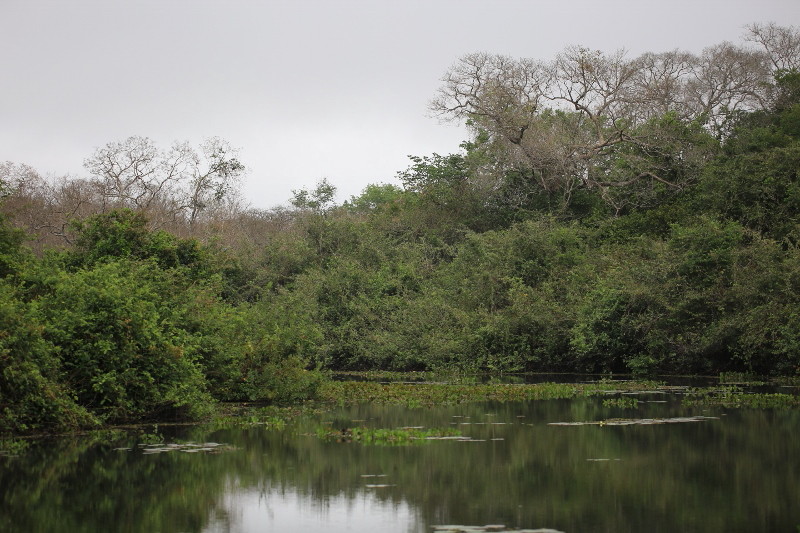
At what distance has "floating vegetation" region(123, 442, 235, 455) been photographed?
12.9m

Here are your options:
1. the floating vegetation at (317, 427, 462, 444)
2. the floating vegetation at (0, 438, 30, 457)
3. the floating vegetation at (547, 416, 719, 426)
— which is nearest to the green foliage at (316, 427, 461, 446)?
the floating vegetation at (317, 427, 462, 444)

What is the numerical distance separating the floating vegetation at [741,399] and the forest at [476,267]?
Result: 4.03 metres

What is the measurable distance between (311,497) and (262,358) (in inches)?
441

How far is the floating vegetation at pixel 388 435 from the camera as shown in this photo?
556 inches

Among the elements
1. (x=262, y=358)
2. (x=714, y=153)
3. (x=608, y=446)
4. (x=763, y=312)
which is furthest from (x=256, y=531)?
Result: (x=714, y=153)

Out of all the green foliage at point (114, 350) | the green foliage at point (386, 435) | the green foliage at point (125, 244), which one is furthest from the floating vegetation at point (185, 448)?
the green foliage at point (125, 244)

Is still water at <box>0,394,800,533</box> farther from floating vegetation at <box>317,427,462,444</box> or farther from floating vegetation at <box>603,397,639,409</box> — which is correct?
floating vegetation at <box>603,397,639,409</box>

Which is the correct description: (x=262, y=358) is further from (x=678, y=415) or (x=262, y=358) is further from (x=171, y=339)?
(x=678, y=415)

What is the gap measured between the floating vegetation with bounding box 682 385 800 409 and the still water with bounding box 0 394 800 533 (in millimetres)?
2883

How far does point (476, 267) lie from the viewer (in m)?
37.1

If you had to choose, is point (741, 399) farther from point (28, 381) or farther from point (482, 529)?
point (28, 381)

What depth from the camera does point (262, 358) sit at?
20.8 m

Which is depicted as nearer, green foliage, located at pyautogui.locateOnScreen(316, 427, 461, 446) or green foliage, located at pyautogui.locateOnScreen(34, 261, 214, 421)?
green foliage, located at pyautogui.locateOnScreen(316, 427, 461, 446)

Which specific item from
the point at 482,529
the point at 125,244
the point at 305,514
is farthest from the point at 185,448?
the point at 125,244
